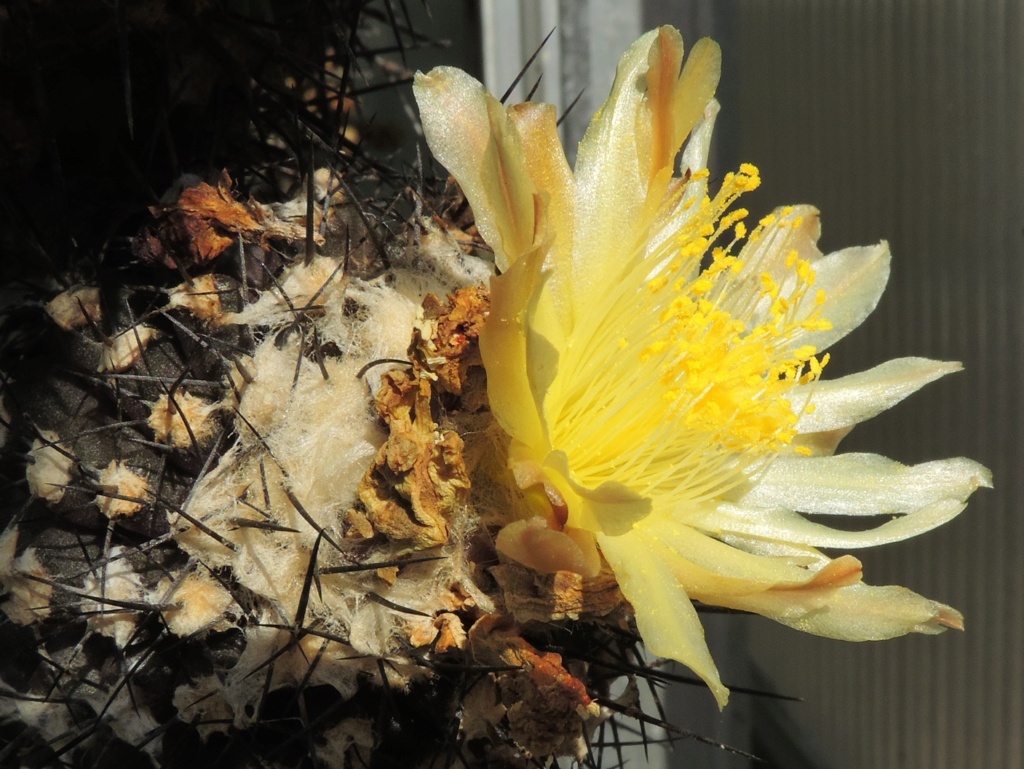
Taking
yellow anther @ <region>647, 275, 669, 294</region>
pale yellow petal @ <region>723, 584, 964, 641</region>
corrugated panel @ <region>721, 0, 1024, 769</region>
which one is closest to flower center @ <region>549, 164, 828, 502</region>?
yellow anther @ <region>647, 275, 669, 294</region>

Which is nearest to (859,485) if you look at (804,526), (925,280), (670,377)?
(804,526)

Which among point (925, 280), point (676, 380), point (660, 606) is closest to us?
point (660, 606)

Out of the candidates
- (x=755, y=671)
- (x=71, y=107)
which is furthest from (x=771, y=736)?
(x=71, y=107)

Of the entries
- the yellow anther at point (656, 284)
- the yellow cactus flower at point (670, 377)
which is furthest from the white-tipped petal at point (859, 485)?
the yellow anther at point (656, 284)

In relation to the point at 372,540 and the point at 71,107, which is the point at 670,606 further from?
the point at 71,107

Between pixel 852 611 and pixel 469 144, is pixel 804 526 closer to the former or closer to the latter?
pixel 852 611

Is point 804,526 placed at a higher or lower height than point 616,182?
lower

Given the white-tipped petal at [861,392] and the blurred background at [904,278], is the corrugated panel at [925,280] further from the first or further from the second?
the white-tipped petal at [861,392]

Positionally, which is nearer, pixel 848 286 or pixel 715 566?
pixel 715 566
